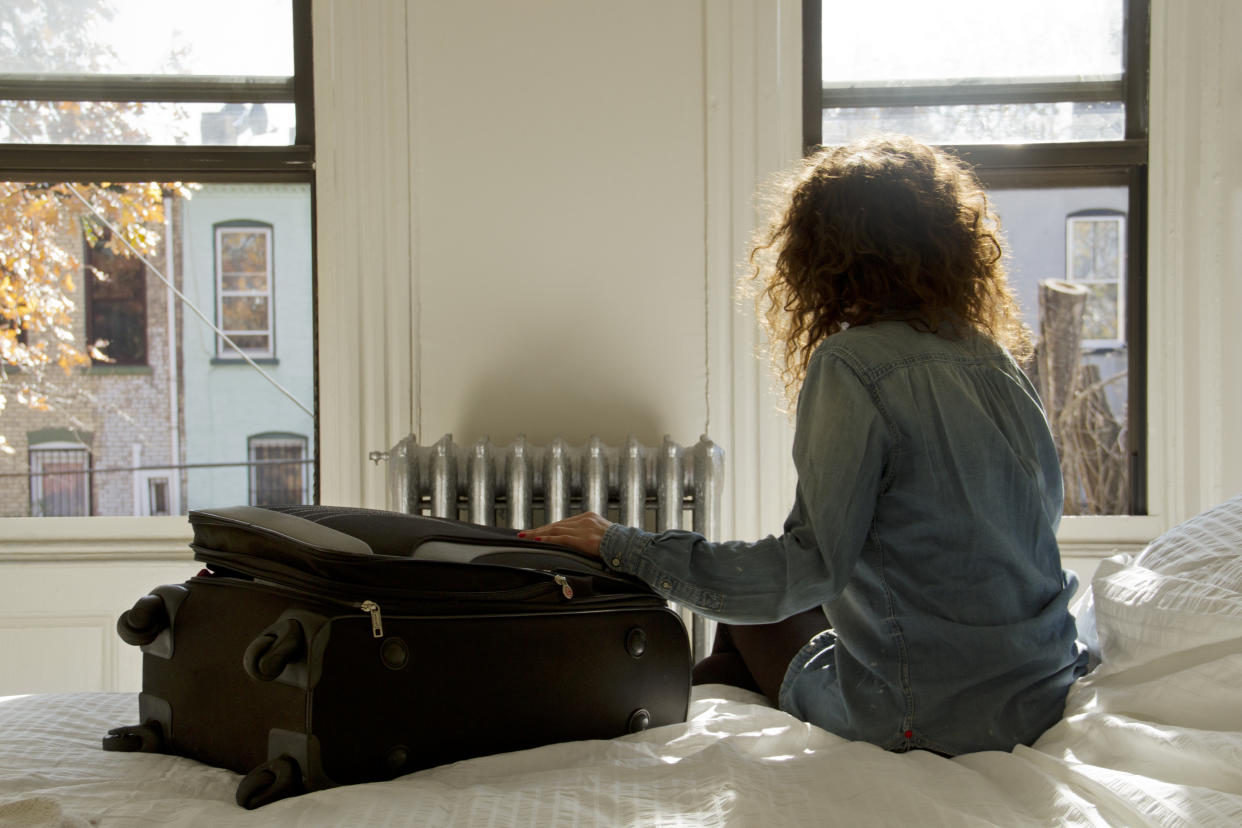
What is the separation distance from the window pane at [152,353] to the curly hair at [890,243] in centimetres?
161

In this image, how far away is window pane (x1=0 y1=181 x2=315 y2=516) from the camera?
2.51m

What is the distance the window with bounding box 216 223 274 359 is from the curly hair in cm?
164

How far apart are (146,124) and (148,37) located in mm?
223

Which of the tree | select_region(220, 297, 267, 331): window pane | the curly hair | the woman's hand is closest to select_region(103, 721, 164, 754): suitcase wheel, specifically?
the woman's hand

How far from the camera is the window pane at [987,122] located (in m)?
2.56

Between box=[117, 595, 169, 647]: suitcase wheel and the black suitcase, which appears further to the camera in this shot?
box=[117, 595, 169, 647]: suitcase wheel

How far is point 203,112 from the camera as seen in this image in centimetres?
250

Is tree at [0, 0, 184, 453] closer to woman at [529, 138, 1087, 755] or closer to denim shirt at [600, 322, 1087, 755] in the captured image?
woman at [529, 138, 1087, 755]

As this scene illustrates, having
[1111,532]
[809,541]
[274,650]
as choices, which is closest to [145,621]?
[274,650]

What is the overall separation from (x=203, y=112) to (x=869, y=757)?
2250 millimetres

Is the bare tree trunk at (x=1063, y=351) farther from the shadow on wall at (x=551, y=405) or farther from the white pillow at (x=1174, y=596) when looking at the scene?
the white pillow at (x=1174, y=596)

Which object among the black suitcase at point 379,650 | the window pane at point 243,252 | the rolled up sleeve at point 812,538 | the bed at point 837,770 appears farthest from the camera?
the window pane at point 243,252

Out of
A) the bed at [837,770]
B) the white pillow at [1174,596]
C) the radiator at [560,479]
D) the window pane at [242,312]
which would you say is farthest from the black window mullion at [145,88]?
the white pillow at [1174,596]

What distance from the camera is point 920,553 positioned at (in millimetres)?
1149
